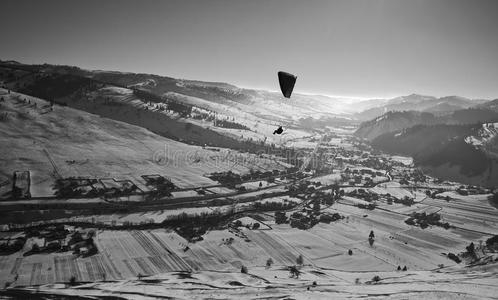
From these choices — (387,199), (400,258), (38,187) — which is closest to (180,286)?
(400,258)

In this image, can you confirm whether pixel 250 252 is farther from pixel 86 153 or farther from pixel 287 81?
pixel 86 153


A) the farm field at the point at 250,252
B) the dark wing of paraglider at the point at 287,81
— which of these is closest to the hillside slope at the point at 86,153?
the farm field at the point at 250,252

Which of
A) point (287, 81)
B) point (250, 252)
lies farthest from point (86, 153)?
point (287, 81)

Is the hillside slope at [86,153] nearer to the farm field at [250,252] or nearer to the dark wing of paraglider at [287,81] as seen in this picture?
the farm field at [250,252]

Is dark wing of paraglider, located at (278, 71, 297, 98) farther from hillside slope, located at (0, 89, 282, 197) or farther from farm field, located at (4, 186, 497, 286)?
hillside slope, located at (0, 89, 282, 197)

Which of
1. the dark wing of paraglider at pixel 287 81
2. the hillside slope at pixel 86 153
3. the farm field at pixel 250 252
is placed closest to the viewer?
the dark wing of paraglider at pixel 287 81

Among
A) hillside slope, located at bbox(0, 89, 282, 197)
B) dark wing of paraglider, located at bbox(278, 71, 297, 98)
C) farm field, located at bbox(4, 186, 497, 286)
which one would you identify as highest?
dark wing of paraglider, located at bbox(278, 71, 297, 98)

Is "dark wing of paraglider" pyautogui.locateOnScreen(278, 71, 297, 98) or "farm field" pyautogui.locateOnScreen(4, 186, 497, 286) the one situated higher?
"dark wing of paraglider" pyautogui.locateOnScreen(278, 71, 297, 98)

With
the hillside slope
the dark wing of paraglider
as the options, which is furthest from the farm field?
the hillside slope

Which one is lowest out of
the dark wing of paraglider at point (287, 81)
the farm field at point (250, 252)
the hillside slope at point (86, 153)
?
the farm field at point (250, 252)

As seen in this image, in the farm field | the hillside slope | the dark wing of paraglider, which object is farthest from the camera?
the hillside slope

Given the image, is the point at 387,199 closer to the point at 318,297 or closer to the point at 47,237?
the point at 318,297
